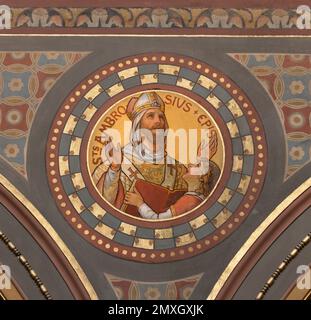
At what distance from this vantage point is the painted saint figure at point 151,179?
1431cm

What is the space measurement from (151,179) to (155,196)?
0.54 ft

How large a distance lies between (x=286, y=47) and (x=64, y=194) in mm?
2550

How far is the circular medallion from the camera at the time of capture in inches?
560

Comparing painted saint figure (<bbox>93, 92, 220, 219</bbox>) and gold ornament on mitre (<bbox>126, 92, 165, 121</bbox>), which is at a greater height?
gold ornament on mitre (<bbox>126, 92, 165, 121</bbox>)

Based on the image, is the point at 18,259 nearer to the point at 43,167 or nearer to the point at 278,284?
the point at 43,167

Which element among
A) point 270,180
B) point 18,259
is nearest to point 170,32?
point 270,180

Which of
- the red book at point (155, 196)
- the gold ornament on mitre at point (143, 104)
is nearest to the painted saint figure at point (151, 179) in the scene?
the red book at point (155, 196)

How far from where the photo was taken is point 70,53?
1455 centimetres

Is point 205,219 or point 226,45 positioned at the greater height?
point 226,45

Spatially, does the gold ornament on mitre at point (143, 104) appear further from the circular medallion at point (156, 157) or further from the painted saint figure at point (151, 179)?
the painted saint figure at point (151, 179)

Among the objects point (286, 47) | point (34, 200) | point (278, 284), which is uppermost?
point (286, 47)

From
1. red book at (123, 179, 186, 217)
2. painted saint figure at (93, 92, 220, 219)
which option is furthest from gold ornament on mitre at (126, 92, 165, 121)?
red book at (123, 179, 186, 217)

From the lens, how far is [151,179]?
1438 cm

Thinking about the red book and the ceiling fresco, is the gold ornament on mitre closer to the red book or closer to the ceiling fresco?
the ceiling fresco
